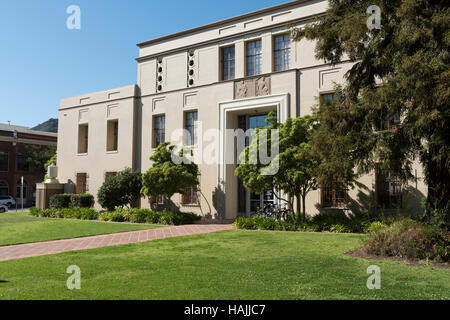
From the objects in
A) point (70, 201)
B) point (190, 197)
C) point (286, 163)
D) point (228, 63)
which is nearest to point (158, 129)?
point (190, 197)

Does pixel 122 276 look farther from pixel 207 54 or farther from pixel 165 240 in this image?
pixel 207 54

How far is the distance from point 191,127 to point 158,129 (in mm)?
2745

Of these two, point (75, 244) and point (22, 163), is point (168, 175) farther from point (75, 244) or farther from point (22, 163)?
point (22, 163)

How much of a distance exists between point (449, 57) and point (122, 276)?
26.3 feet

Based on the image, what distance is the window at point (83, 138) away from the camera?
92.6 feet

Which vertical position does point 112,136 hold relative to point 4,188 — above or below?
above

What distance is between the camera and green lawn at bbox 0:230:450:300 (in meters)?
5.77

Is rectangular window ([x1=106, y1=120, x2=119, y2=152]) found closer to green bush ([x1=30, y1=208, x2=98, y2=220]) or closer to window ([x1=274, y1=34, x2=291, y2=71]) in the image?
green bush ([x1=30, y1=208, x2=98, y2=220])

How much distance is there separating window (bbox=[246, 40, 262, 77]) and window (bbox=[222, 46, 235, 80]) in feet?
3.34

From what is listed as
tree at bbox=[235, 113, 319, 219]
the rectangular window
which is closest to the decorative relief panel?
tree at bbox=[235, 113, 319, 219]

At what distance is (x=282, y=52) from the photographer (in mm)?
20016

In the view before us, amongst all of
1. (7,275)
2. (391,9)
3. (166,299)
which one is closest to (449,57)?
(391,9)

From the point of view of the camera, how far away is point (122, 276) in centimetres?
695

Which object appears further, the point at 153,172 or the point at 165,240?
the point at 153,172
